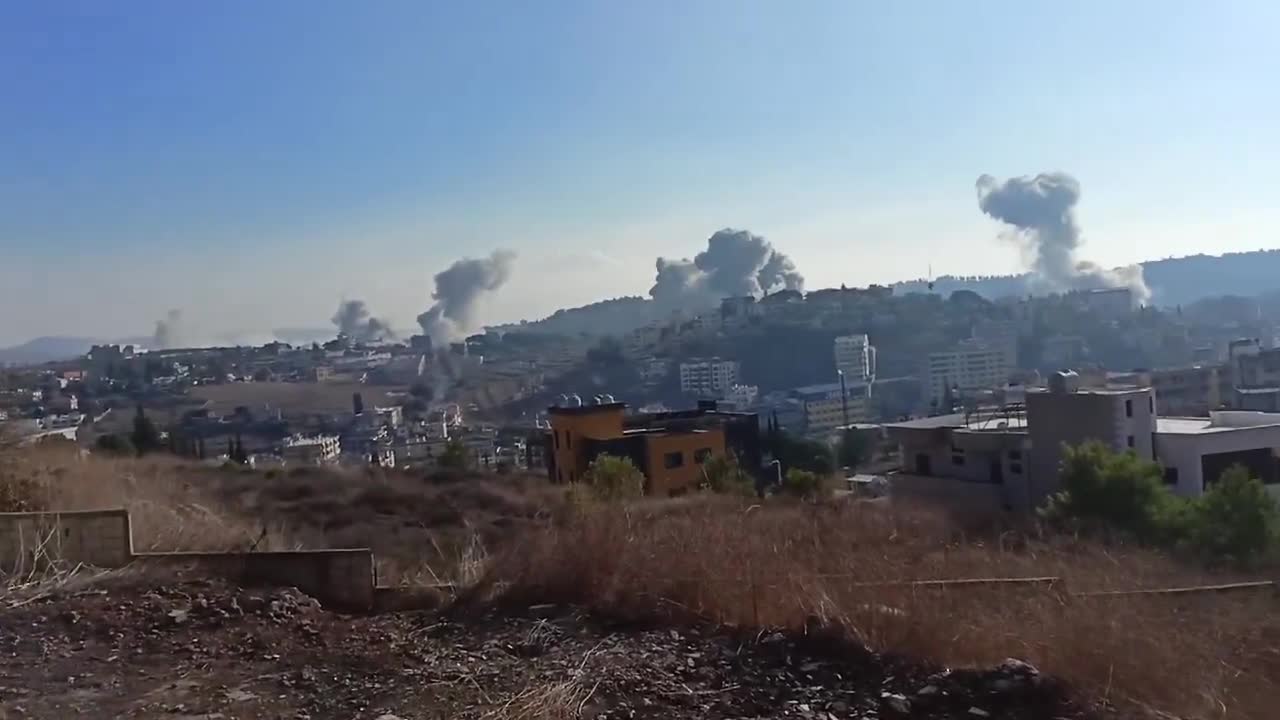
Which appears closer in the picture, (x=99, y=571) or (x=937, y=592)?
(x=937, y=592)

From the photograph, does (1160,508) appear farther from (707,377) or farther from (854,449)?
(707,377)

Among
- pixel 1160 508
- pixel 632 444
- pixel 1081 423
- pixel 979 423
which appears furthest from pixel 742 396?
pixel 1160 508

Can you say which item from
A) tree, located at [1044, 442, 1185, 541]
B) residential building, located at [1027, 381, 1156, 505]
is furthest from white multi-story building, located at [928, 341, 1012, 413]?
tree, located at [1044, 442, 1185, 541]

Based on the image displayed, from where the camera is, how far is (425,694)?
14.4ft

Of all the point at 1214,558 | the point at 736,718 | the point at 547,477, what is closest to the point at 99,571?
the point at 736,718

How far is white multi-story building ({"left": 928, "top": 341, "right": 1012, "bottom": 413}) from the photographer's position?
2721 inches

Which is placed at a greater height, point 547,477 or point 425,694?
point 425,694

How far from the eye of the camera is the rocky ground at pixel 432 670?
397 centimetres

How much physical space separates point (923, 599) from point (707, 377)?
198ft

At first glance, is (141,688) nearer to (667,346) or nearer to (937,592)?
(937,592)

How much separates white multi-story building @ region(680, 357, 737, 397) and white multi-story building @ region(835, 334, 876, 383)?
8283 millimetres

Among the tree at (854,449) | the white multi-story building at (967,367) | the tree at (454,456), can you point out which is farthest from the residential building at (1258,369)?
the tree at (454,456)

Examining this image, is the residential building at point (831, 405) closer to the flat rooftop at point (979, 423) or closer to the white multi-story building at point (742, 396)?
the white multi-story building at point (742, 396)

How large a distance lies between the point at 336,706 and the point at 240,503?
12.0m
